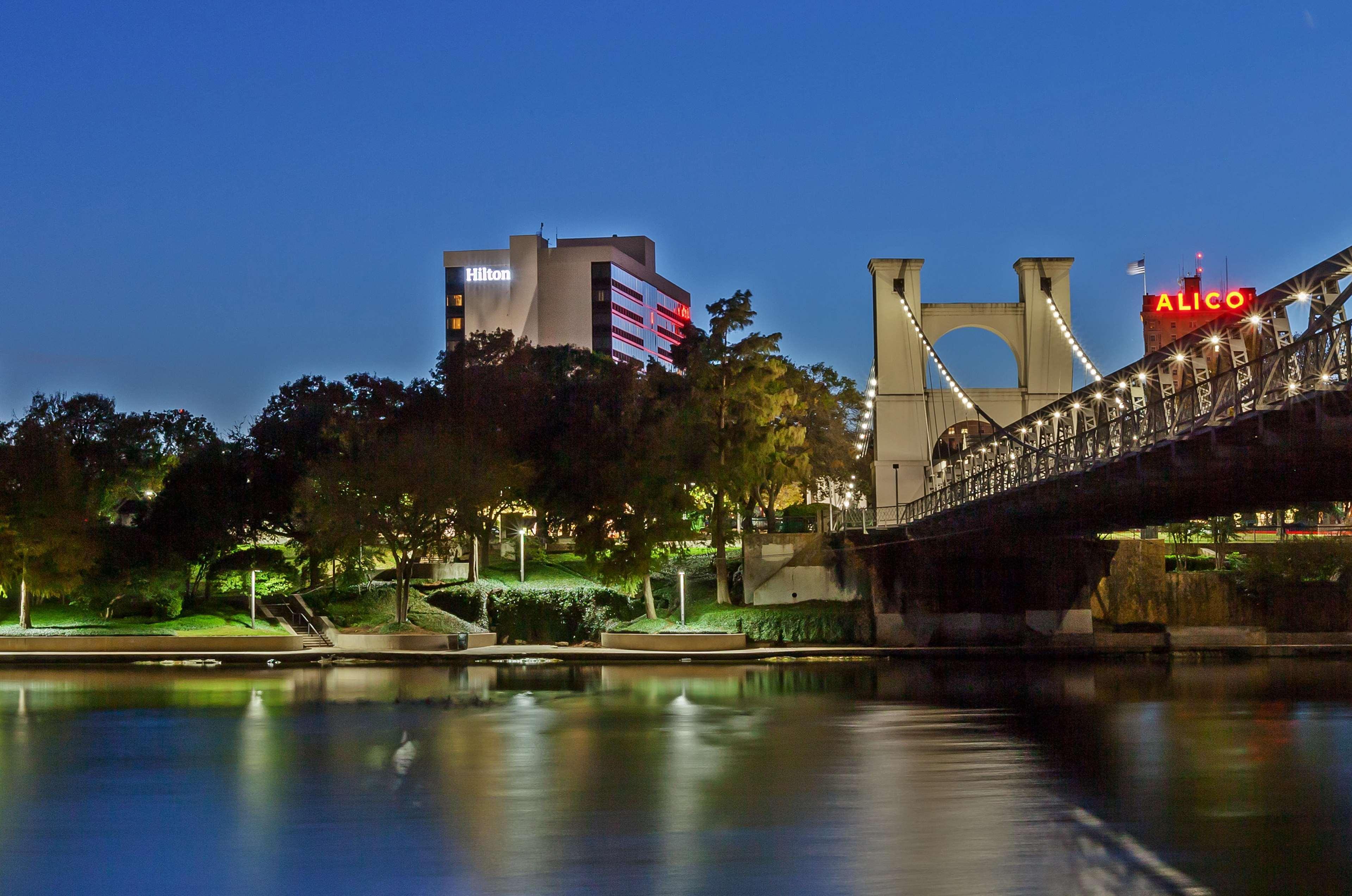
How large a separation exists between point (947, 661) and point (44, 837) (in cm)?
3347

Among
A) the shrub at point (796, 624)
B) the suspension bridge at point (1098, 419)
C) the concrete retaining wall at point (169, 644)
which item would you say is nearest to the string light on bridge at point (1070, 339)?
the suspension bridge at point (1098, 419)

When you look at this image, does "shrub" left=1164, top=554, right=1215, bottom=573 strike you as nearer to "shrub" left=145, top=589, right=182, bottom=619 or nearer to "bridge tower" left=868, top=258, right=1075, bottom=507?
"bridge tower" left=868, top=258, right=1075, bottom=507

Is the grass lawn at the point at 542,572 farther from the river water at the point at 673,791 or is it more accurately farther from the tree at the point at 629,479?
the river water at the point at 673,791

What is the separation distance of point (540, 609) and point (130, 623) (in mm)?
15057

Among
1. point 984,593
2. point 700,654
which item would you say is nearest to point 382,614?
point 700,654

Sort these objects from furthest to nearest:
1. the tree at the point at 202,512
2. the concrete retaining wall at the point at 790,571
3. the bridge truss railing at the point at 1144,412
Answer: the tree at the point at 202,512, the concrete retaining wall at the point at 790,571, the bridge truss railing at the point at 1144,412

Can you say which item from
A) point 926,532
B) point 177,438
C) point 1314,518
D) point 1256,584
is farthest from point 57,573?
point 1314,518

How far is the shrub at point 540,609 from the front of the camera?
5353cm

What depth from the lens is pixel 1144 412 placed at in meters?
33.7

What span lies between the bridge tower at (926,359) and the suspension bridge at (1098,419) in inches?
2.8

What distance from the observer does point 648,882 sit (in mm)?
12375

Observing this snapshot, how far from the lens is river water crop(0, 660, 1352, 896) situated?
12883mm

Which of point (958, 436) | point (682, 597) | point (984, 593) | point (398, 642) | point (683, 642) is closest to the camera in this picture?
point (398, 642)

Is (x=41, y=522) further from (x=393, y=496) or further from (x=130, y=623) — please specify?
(x=393, y=496)
